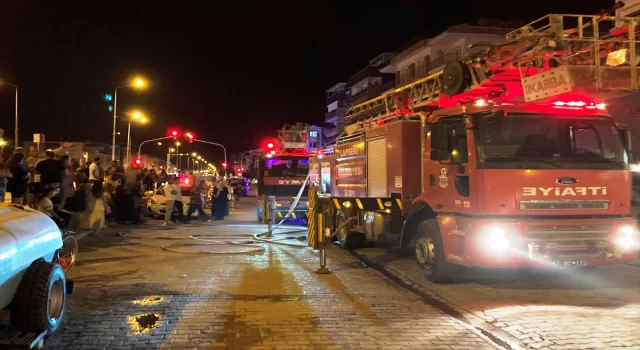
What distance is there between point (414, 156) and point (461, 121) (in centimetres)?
194

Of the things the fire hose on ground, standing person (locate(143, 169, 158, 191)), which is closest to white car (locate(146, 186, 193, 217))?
standing person (locate(143, 169, 158, 191))

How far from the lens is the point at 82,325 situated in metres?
5.66

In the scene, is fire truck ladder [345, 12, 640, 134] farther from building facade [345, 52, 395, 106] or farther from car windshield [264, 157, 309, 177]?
building facade [345, 52, 395, 106]

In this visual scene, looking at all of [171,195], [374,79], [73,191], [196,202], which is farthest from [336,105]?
[73,191]

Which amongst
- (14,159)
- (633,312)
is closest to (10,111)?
(14,159)

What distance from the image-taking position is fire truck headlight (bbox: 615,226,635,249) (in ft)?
23.3

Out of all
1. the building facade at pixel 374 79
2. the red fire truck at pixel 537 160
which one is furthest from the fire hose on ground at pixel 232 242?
the building facade at pixel 374 79

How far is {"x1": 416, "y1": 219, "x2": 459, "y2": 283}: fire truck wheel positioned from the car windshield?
400 inches

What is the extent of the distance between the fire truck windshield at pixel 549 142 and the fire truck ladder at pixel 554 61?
0.46m

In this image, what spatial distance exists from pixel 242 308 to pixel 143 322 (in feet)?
3.89

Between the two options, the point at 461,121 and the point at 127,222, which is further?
the point at 127,222

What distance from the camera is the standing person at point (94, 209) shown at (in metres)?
11.8

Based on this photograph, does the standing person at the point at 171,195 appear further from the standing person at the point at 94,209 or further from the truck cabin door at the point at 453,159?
the truck cabin door at the point at 453,159

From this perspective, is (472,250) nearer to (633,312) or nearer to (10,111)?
(633,312)
